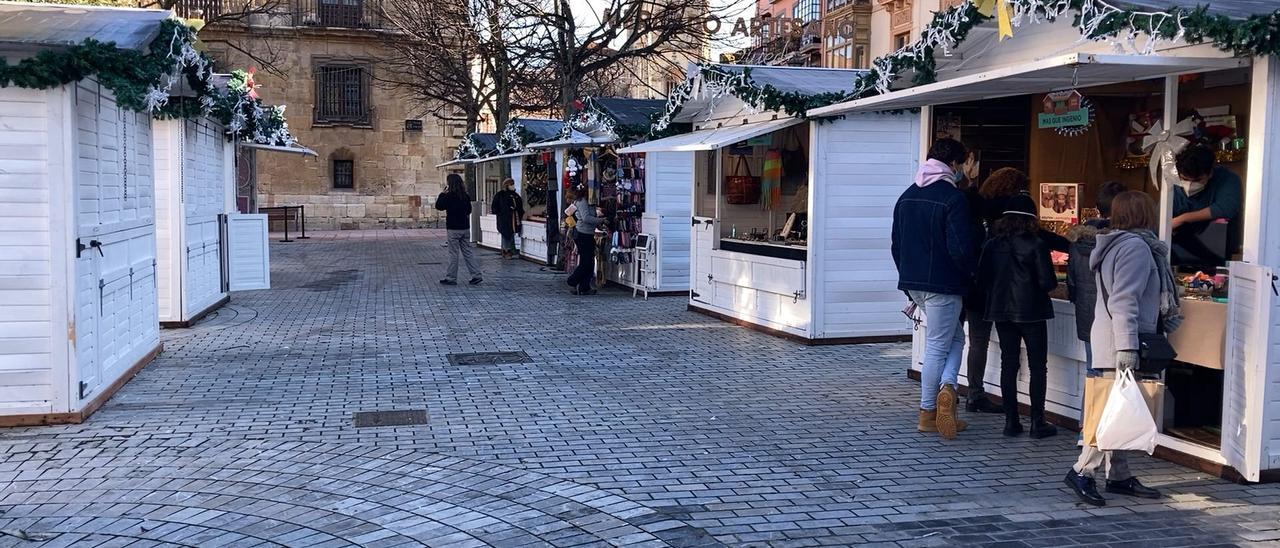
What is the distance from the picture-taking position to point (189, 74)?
9594 millimetres

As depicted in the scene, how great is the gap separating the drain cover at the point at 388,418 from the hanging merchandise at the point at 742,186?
679 cm

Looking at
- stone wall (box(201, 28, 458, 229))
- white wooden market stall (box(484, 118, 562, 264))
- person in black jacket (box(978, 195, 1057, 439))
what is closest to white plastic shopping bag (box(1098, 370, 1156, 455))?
person in black jacket (box(978, 195, 1057, 439))

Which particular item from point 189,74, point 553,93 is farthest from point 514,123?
point 189,74

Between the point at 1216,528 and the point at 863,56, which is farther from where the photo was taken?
the point at 863,56

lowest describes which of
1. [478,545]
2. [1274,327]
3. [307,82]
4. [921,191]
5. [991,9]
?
[478,545]

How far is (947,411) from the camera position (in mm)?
6871

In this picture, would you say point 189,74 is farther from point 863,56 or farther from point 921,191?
point 863,56

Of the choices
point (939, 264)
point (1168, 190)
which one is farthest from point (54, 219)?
point (1168, 190)

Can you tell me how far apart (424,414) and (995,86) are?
4312 millimetres

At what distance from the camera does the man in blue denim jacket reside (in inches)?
265

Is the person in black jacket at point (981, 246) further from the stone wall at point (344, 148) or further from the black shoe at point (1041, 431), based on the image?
the stone wall at point (344, 148)

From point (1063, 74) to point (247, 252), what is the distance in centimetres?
1137

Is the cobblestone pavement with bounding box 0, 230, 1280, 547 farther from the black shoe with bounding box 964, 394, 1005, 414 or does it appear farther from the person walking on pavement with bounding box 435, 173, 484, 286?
the person walking on pavement with bounding box 435, 173, 484, 286

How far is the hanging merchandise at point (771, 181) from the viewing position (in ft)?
43.3
